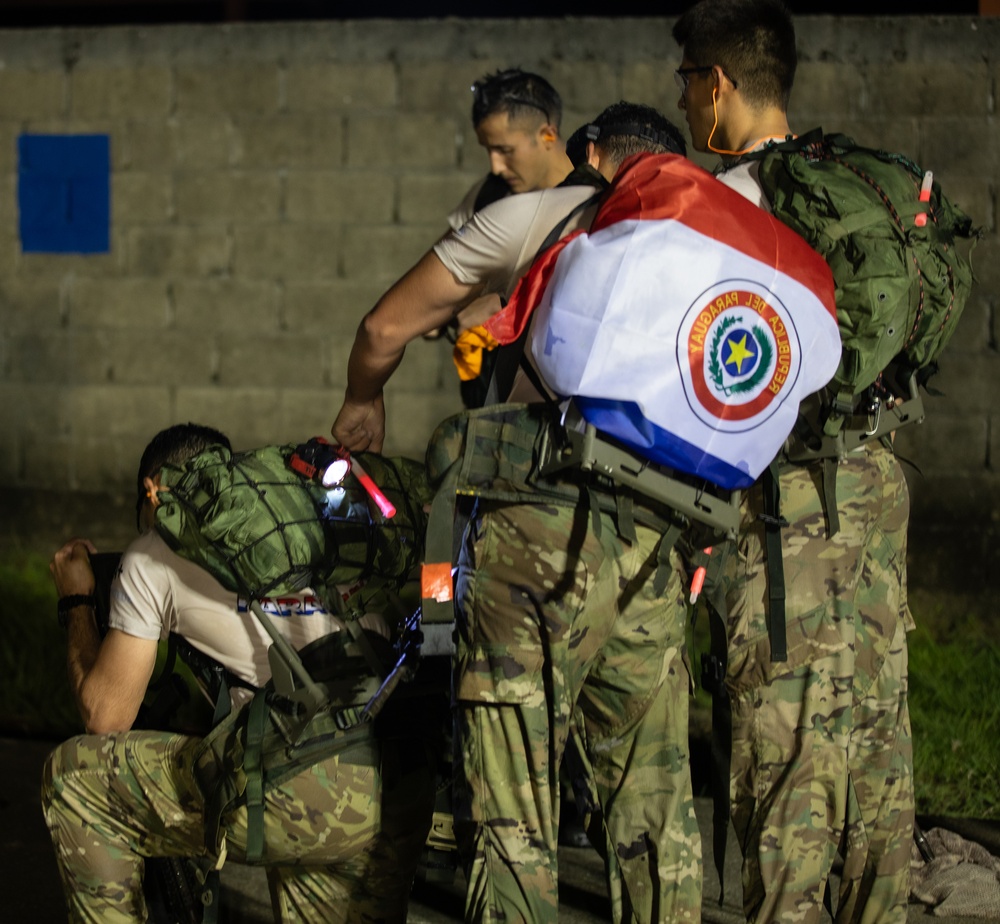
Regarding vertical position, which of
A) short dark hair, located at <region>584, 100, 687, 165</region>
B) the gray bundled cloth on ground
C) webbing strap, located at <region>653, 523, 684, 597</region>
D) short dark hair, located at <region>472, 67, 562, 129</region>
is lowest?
the gray bundled cloth on ground

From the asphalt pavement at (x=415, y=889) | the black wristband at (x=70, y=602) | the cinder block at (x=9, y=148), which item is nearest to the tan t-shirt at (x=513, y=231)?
the black wristband at (x=70, y=602)

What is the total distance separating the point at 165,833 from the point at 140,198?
381 cm

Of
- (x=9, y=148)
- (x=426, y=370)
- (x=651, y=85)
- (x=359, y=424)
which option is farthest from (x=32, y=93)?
(x=359, y=424)

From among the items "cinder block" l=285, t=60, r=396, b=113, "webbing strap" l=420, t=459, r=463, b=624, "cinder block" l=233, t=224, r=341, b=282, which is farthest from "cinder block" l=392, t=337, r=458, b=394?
"webbing strap" l=420, t=459, r=463, b=624

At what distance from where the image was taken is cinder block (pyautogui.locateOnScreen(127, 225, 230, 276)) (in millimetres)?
5434

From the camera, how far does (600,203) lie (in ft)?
6.68

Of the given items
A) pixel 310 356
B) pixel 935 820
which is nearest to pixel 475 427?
pixel 935 820

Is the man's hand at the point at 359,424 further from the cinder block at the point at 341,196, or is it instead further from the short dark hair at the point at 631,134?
the cinder block at the point at 341,196

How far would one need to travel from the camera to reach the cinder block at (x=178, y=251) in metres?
5.43

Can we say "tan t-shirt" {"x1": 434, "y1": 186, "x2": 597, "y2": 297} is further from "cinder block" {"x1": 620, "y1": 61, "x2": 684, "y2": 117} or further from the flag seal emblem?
"cinder block" {"x1": 620, "y1": 61, "x2": 684, "y2": 117}

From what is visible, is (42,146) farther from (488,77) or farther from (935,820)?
(935,820)

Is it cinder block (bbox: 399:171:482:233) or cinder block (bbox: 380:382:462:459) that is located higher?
cinder block (bbox: 399:171:482:233)

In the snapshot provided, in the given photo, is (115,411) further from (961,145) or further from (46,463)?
(961,145)

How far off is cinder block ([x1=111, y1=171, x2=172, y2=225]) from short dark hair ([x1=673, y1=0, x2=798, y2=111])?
355 cm
